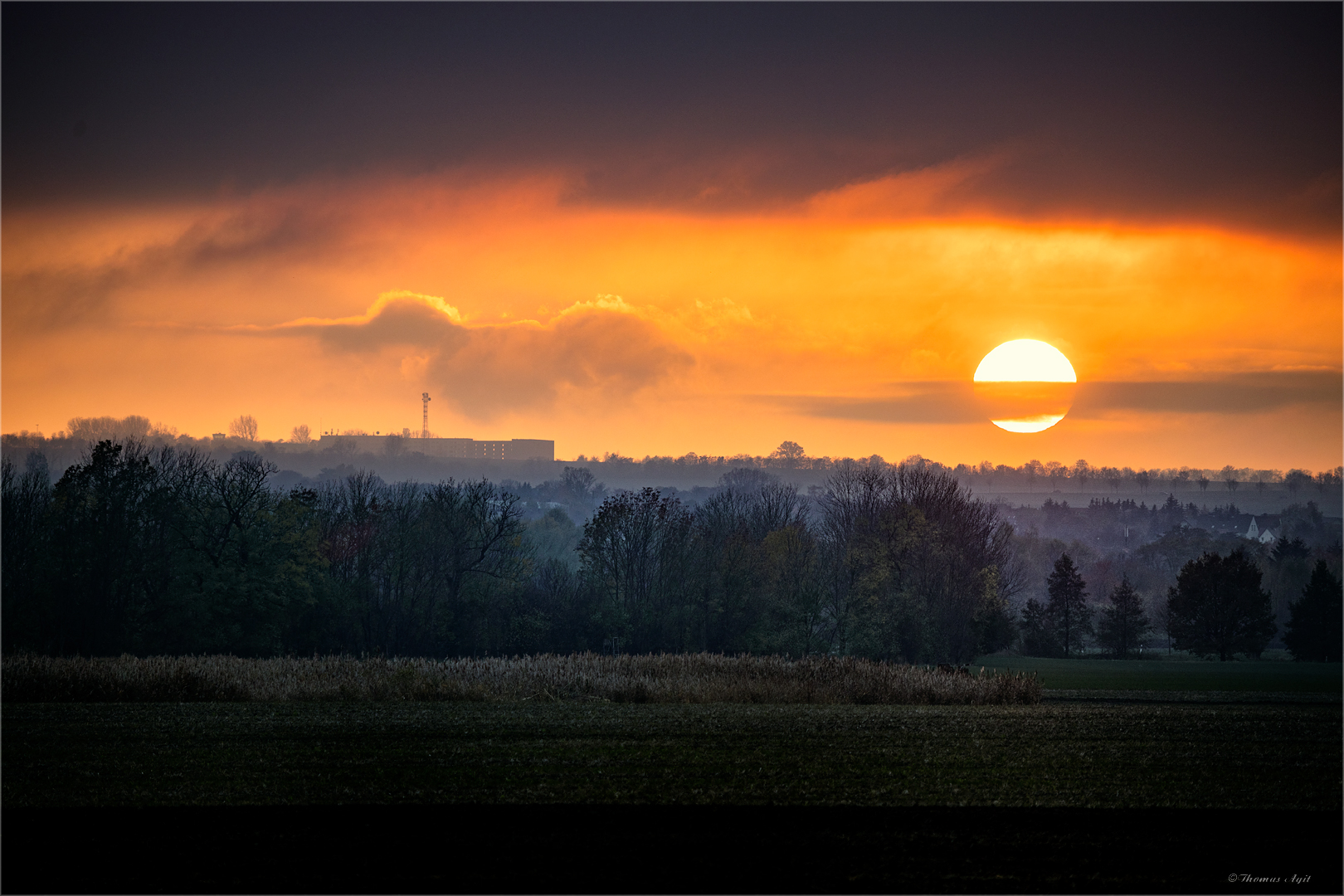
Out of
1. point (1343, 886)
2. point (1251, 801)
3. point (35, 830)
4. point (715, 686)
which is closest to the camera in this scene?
point (1343, 886)

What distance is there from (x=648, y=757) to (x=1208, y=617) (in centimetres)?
7213

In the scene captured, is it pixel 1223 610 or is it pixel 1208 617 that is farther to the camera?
pixel 1223 610

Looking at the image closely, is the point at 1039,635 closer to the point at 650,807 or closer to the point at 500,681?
the point at 500,681

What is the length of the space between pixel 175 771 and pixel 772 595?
55.4 meters

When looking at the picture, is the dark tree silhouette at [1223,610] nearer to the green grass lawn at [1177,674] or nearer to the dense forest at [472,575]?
the dense forest at [472,575]

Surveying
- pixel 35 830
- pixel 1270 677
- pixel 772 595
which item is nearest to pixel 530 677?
pixel 35 830

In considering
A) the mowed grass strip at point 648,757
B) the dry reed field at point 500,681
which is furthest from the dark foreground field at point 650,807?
the dry reed field at point 500,681

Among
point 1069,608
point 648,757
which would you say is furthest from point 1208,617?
point 648,757

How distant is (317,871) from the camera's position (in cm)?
1373

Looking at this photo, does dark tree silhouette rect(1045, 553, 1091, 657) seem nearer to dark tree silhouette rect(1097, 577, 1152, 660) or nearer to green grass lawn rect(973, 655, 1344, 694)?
dark tree silhouette rect(1097, 577, 1152, 660)

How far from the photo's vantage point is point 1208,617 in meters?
80.1

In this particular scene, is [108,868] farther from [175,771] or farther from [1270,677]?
[1270,677]

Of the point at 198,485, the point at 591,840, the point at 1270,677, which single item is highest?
the point at 198,485

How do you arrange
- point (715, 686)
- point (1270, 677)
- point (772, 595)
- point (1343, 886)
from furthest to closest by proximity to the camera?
point (772, 595), point (1270, 677), point (715, 686), point (1343, 886)
